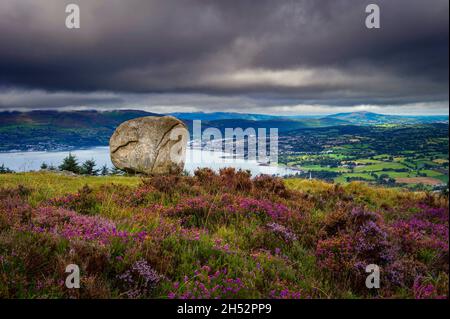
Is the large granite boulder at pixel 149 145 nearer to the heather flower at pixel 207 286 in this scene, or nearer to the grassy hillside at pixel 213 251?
the grassy hillside at pixel 213 251

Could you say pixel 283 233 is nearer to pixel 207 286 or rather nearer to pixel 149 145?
pixel 207 286

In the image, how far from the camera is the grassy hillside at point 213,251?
12.4 ft

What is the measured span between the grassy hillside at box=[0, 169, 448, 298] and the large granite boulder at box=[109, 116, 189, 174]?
12607 millimetres

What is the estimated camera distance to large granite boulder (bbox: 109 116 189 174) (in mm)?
20422

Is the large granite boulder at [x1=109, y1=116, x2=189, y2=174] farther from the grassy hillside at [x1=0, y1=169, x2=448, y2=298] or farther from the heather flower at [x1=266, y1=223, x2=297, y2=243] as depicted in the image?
the heather flower at [x1=266, y1=223, x2=297, y2=243]

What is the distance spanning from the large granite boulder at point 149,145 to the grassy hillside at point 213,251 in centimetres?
1261

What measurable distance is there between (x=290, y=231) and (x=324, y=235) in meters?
0.65

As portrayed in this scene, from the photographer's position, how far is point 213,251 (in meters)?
4.81

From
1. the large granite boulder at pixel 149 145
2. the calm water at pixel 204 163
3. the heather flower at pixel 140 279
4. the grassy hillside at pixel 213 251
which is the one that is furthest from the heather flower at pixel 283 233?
the large granite boulder at pixel 149 145

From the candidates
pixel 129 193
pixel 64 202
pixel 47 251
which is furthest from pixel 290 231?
pixel 64 202

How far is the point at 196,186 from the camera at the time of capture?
934 centimetres

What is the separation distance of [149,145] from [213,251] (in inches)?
656

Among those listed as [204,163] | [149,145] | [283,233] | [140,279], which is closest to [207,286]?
[140,279]

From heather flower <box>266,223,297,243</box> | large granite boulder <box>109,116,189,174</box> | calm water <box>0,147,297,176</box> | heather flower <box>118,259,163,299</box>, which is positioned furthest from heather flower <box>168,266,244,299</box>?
large granite boulder <box>109,116,189,174</box>
